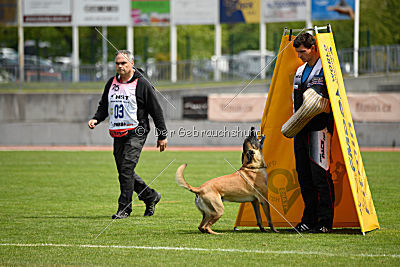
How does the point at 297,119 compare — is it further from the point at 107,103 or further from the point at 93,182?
the point at 93,182

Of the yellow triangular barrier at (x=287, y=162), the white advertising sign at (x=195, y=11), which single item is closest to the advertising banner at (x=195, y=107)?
the white advertising sign at (x=195, y=11)

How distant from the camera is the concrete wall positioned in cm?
2255

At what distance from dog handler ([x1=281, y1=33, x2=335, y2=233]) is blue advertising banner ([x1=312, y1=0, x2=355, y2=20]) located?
26.4 m

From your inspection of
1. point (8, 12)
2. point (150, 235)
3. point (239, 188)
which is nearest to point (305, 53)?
point (239, 188)

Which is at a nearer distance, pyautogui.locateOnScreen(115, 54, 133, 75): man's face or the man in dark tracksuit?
the man in dark tracksuit

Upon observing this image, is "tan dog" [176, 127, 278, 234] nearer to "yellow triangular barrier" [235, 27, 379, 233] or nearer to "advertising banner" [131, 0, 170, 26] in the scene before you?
"yellow triangular barrier" [235, 27, 379, 233]

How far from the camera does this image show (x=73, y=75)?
27.8 meters

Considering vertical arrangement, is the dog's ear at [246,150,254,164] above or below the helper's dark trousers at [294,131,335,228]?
above

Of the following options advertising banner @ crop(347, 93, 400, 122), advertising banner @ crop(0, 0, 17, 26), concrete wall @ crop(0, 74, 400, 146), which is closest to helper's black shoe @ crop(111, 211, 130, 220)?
concrete wall @ crop(0, 74, 400, 146)

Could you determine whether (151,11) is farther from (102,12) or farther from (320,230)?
(320,230)

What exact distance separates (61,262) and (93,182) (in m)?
7.65

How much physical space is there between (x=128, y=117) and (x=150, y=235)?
1947 mm

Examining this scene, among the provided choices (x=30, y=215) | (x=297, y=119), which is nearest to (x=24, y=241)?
(x=30, y=215)

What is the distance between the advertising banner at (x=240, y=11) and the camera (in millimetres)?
34031
